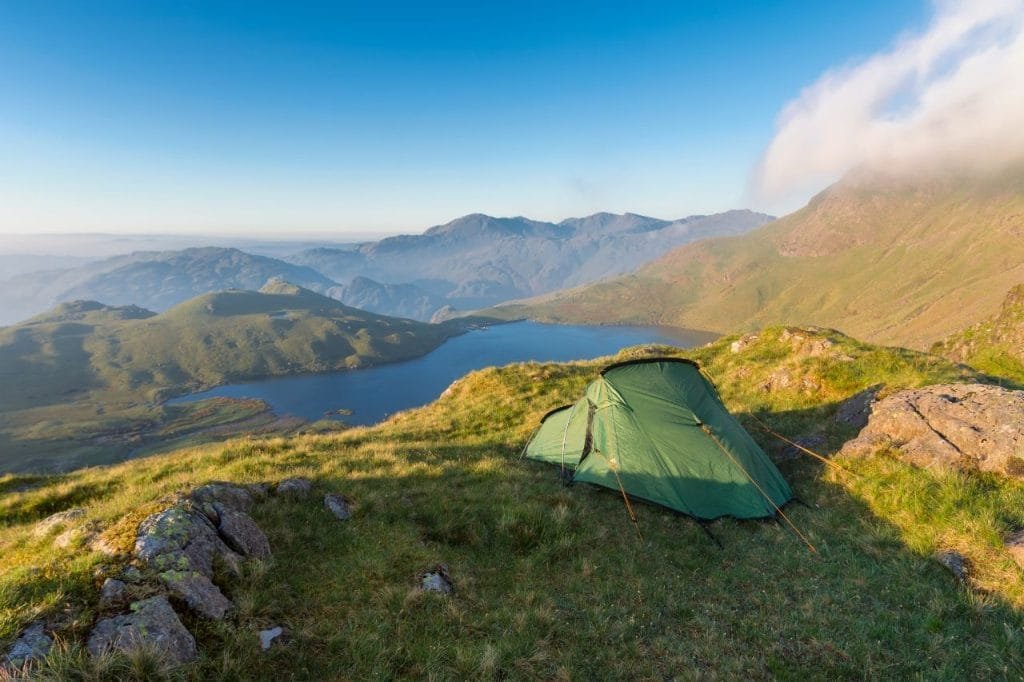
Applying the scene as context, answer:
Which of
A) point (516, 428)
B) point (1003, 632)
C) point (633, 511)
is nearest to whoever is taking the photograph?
point (1003, 632)

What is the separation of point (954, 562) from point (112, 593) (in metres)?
15.7

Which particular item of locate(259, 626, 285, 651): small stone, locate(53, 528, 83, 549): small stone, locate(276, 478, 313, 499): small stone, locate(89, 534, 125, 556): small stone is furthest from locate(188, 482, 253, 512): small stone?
locate(259, 626, 285, 651): small stone

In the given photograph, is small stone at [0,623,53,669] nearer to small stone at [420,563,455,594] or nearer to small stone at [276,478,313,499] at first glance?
small stone at [420,563,455,594]

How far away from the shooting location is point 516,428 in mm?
20781

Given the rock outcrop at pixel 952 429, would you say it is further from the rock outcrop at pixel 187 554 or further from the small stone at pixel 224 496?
the small stone at pixel 224 496

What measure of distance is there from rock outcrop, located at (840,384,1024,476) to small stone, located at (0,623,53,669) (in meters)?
18.8

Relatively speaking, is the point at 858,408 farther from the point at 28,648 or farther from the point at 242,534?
the point at 28,648

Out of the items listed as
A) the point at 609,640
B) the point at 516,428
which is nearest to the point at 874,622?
the point at 609,640

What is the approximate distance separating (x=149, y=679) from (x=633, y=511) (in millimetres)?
11533

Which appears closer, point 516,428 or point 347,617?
point 347,617

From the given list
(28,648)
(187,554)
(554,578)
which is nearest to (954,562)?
(554,578)

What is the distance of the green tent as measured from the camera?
1353 cm

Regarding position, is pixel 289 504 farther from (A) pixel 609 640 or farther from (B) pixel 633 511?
(B) pixel 633 511

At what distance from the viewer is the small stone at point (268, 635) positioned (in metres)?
6.59
